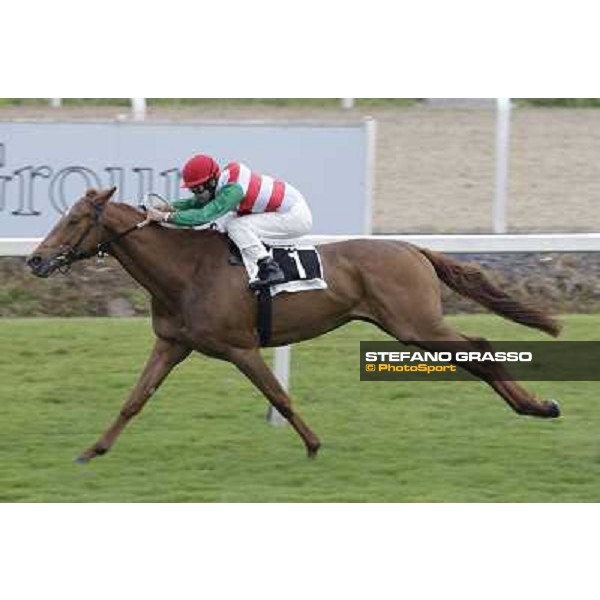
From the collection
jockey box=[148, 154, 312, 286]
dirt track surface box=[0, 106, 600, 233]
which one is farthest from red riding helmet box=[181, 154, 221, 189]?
dirt track surface box=[0, 106, 600, 233]

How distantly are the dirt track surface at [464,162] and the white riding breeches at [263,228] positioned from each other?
5087 mm

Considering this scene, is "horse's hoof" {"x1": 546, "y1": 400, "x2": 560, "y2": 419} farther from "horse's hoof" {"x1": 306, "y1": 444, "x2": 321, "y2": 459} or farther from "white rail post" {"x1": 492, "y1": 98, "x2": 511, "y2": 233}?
"white rail post" {"x1": 492, "y1": 98, "x2": 511, "y2": 233}

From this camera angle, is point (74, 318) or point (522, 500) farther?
point (74, 318)

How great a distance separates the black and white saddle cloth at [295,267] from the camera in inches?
363

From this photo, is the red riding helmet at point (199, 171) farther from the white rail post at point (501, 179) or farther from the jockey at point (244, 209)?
the white rail post at point (501, 179)

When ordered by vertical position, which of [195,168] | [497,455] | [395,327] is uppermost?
[195,168]

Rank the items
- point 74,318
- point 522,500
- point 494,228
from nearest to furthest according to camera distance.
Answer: point 522,500
point 74,318
point 494,228

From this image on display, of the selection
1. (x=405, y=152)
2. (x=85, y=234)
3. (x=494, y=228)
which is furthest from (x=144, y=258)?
(x=405, y=152)

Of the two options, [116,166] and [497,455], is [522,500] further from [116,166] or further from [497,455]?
[116,166]

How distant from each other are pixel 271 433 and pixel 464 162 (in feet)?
29.6

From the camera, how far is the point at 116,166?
11781 millimetres

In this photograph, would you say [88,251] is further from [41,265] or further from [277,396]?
[277,396]

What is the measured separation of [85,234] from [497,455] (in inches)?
95.7

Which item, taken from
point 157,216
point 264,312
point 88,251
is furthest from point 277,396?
point 88,251
